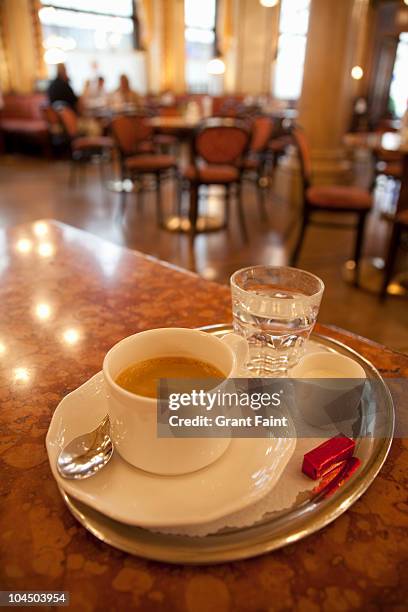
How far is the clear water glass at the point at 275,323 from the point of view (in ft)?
1.77

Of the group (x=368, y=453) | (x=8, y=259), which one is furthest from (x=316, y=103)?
(x=368, y=453)

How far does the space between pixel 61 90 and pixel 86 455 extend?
786 cm

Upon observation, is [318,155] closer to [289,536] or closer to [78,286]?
[78,286]

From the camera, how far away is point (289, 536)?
1.18 feet

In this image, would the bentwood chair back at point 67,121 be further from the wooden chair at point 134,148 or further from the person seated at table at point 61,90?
the person seated at table at point 61,90

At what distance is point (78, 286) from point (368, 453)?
605mm

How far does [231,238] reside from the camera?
3.77m

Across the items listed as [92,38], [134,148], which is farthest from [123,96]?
[134,148]

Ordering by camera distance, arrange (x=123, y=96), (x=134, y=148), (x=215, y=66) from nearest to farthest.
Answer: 1. (x=134, y=148)
2. (x=123, y=96)
3. (x=215, y=66)

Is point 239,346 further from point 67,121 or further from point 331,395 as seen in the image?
point 67,121

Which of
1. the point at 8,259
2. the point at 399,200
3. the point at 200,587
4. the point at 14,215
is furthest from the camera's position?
the point at 14,215

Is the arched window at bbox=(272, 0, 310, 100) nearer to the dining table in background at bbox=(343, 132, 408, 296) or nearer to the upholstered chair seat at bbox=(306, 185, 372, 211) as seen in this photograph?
the dining table in background at bbox=(343, 132, 408, 296)

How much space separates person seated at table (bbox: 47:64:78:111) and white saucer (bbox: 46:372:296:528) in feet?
25.6

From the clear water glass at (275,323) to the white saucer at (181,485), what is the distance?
0.45 ft
